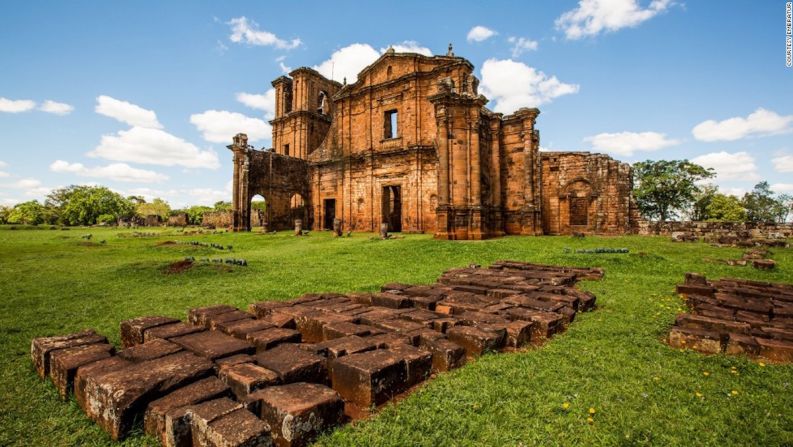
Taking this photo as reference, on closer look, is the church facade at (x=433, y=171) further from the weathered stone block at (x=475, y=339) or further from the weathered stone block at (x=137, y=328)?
the weathered stone block at (x=137, y=328)

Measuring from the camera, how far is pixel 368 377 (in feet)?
9.00

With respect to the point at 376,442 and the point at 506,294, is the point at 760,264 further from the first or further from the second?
the point at 376,442

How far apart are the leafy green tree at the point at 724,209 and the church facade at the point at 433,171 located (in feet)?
97.3

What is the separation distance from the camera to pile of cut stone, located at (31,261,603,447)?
2291 millimetres

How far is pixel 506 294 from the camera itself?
19.0ft

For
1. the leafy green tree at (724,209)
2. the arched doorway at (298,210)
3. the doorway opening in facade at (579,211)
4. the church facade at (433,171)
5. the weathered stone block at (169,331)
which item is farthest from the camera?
the leafy green tree at (724,209)

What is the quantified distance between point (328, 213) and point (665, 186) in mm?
37862

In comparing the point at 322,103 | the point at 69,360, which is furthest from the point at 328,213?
the point at 69,360

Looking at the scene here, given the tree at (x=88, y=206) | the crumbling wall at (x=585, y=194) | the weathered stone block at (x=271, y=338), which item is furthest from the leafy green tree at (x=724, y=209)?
the tree at (x=88, y=206)

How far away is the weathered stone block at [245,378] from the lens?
2570mm

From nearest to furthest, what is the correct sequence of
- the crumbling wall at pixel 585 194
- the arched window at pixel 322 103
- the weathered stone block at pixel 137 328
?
the weathered stone block at pixel 137 328 < the crumbling wall at pixel 585 194 < the arched window at pixel 322 103

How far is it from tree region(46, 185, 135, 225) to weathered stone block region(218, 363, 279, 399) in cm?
5692

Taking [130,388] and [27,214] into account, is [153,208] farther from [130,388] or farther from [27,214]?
[130,388]

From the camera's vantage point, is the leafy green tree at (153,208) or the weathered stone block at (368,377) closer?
the weathered stone block at (368,377)
